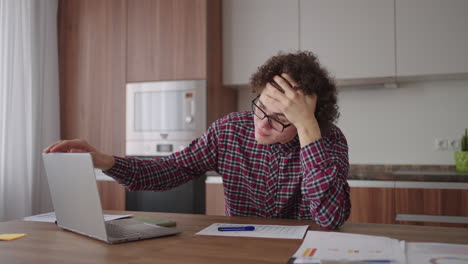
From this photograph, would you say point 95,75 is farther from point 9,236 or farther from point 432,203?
point 432,203

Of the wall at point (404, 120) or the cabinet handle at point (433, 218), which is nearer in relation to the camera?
the cabinet handle at point (433, 218)

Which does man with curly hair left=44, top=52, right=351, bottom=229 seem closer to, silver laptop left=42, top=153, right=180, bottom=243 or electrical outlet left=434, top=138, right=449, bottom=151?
silver laptop left=42, top=153, right=180, bottom=243

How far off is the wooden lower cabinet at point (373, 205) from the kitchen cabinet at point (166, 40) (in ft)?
4.15

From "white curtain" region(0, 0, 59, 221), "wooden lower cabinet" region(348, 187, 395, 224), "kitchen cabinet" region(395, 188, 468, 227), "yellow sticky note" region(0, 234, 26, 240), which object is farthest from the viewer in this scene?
"white curtain" region(0, 0, 59, 221)

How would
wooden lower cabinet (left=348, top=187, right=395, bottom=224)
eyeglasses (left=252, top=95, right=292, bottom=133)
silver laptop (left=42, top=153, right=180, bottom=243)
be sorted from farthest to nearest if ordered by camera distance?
wooden lower cabinet (left=348, top=187, right=395, bottom=224) < eyeglasses (left=252, top=95, right=292, bottom=133) < silver laptop (left=42, top=153, right=180, bottom=243)

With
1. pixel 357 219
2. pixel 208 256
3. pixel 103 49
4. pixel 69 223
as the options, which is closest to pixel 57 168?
pixel 69 223

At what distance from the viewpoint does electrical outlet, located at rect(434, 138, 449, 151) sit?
9.55 ft

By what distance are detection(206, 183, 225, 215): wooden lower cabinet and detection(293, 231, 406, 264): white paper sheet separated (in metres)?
1.69

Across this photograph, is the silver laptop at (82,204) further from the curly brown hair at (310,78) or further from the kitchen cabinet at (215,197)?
the kitchen cabinet at (215,197)

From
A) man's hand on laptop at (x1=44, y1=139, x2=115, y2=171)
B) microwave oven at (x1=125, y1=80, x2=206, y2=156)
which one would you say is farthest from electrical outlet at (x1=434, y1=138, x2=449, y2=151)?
man's hand on laptop at (x1=44, y1=139, x2=115, y2=171)

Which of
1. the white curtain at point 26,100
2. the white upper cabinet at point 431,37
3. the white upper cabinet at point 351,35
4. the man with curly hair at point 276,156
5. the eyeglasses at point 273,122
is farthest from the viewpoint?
the white curtain at point 26,100

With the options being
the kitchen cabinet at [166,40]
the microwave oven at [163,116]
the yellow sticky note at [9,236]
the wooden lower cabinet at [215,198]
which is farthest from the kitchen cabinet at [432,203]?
the yellow sticky note at [9,236]

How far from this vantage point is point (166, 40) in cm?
301

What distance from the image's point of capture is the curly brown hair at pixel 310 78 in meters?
1.34
